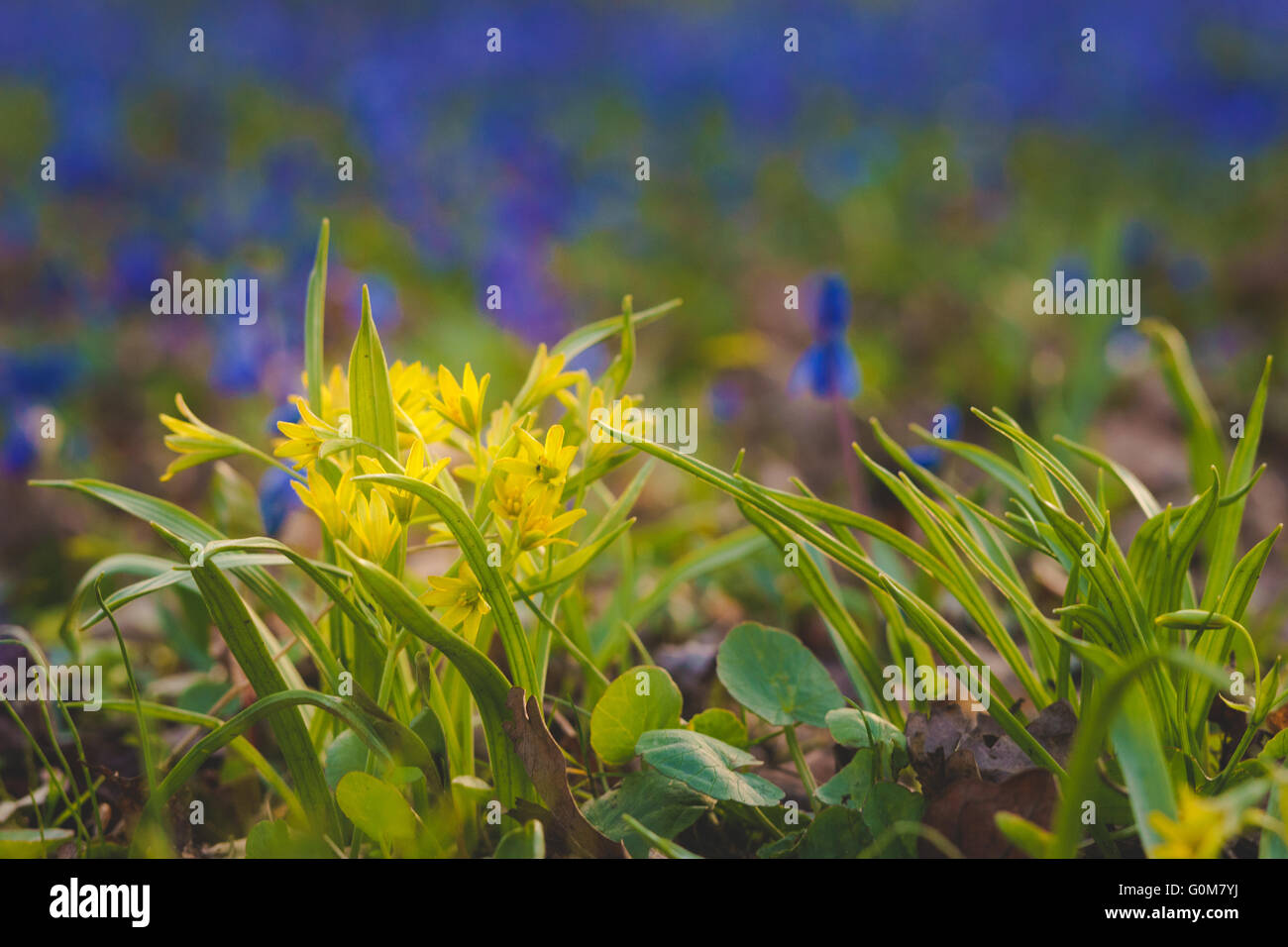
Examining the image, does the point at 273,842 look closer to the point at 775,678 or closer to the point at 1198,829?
the point at 775,678

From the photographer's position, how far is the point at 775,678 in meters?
1.35

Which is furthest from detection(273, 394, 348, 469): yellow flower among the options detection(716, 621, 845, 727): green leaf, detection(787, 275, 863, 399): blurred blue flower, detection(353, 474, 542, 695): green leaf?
detection(787, 275, 863, 399): blurred blue flower

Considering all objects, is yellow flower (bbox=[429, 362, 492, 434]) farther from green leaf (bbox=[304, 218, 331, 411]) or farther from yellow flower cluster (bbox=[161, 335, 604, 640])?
green leaf (bbox=[304, 218, 331, 411])

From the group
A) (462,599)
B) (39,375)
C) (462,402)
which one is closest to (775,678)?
(462,599)

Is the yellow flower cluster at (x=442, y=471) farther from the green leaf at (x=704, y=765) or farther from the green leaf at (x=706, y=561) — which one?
the green leaf at (x=706, y=561)

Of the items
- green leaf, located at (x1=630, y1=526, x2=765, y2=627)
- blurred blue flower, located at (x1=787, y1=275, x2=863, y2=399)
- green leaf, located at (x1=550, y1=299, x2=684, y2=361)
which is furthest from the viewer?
blurred blue flower, located at (x1=787, y1=275, x2=863, y2=399)

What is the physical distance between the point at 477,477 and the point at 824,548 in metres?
0.41

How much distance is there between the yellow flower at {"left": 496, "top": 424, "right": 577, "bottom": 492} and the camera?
1107 mm

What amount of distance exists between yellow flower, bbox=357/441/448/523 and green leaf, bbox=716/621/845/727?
450mm

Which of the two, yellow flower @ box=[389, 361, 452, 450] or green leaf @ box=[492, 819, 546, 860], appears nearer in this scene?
green leaf @ box=[492, 819, 546, 860]

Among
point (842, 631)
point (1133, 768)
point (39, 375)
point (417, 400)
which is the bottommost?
point (1133, 768)

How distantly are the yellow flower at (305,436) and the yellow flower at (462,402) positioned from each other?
0.13 m

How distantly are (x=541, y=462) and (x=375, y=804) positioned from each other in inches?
15.9
